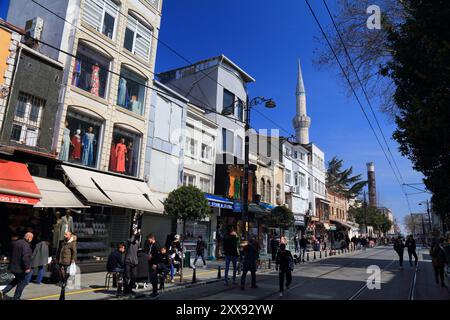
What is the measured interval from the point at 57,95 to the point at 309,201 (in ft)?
109

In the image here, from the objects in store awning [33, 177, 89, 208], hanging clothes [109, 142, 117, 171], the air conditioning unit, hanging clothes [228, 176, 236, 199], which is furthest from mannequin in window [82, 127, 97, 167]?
hanging clothes [228, 176, 236, 199]

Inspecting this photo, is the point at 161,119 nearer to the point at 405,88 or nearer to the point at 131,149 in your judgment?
the point at 131,149

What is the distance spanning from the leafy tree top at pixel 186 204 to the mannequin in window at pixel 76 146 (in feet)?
13.6

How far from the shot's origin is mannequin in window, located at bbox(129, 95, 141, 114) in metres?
16.8

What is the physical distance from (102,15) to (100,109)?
440cm

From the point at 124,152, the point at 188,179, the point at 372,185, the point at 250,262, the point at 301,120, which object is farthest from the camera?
the point at 372,185

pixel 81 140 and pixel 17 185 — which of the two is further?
pixel 81 140

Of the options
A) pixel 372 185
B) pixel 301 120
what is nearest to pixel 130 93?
pixel 301 120

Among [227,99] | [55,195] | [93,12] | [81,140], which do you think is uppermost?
[227,99]

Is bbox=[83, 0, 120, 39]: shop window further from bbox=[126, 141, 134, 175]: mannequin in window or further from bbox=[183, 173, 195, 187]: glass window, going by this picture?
bbox=[183, 173, 195, 187]: glass window

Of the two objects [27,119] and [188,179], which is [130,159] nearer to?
[188,179]

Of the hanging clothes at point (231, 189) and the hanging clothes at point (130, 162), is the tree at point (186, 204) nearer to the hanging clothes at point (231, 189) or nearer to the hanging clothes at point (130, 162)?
the hanging clothes at point (130, 162)

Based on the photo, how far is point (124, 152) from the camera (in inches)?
635
